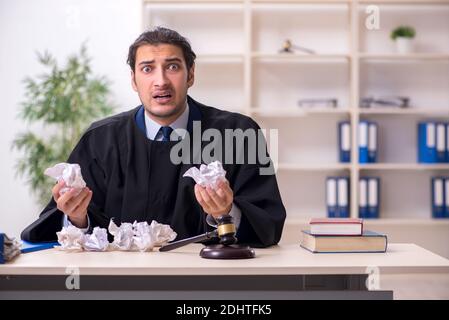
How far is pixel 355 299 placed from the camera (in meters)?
1.77

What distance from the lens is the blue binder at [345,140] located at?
18.0ft

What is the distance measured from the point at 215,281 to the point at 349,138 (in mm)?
A: 3710

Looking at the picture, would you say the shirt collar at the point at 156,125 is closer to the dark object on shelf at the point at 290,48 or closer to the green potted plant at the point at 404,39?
the dark object on shelf at the point at 290,48

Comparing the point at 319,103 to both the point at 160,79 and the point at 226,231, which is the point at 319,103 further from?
the point at 226,231

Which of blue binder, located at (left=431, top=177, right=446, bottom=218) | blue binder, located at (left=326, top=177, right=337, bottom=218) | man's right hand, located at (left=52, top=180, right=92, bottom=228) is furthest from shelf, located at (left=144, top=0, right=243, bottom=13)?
man's right hand, located at (left=52, top=180, right=92, bottom=228)

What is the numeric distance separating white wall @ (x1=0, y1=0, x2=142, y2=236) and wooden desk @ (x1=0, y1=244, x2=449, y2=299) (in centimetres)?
379

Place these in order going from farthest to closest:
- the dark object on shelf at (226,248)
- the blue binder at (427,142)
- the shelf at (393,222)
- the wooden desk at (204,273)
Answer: the blue binder at (427,142), the shelf at (393,222), the dark object on shelf at (226,248), the wooden desk at (204,273)

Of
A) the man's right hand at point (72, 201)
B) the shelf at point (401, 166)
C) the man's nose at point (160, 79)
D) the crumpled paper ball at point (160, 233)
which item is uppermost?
the man's nose at point (160, 79)

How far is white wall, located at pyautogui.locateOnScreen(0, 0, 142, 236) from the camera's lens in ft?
18.8

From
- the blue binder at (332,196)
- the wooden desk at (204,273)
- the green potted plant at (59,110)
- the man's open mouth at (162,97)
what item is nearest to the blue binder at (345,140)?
the blue binder at (332,196)

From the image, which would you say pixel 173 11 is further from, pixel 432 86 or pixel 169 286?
pixel 169 286

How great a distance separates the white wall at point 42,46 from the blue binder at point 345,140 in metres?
1.62

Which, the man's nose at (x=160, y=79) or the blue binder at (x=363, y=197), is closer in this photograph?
the man's nose at (x=160, y=79)

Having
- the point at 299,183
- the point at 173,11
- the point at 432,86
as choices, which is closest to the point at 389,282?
the point at 299,183
